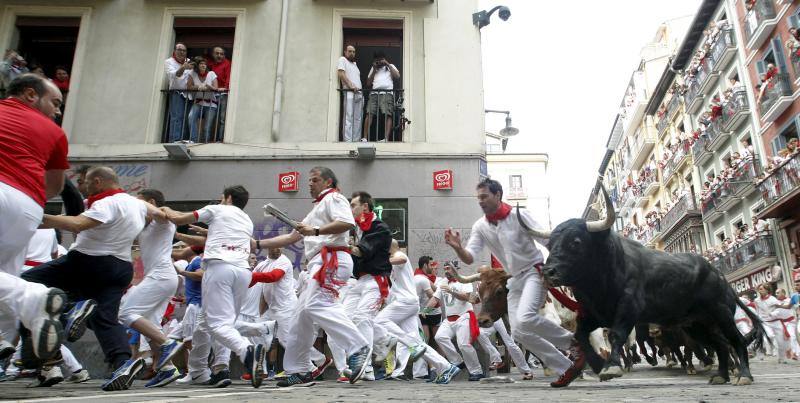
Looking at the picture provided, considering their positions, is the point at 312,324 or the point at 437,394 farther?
the point at 312,324

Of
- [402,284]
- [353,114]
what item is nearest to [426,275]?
[402,284]

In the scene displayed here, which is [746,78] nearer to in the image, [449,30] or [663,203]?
[663,203]

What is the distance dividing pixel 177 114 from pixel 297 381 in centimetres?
913

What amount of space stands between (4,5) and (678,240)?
37618 millimetres

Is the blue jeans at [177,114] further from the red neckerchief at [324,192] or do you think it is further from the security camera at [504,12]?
the red neckerchief at [324,192]

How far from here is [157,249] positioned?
6035 millimetres

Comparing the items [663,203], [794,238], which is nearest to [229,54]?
[794,238]

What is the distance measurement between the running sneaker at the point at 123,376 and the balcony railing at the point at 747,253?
26.7 meters

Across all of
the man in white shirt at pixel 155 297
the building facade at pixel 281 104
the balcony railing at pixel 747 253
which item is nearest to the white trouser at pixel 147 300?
the man in white shirt at pixel 155 297

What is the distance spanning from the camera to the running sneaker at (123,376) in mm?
4766

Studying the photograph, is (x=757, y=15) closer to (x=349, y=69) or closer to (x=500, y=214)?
(x=349, y=69)

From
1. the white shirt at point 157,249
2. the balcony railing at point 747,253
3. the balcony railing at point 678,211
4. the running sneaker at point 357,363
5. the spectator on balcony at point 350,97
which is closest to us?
the running sneaker at point 357,363

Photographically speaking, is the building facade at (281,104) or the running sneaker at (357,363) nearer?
the running sneaker at (357,363)

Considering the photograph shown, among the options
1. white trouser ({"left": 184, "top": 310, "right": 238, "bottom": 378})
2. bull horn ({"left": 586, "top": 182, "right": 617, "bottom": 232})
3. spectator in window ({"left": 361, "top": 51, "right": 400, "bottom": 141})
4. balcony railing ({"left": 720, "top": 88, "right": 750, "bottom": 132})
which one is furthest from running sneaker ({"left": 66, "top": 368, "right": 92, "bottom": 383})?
balcony railing ({"left": 720, "top": 88, "right": 750, "bottom": 132})
